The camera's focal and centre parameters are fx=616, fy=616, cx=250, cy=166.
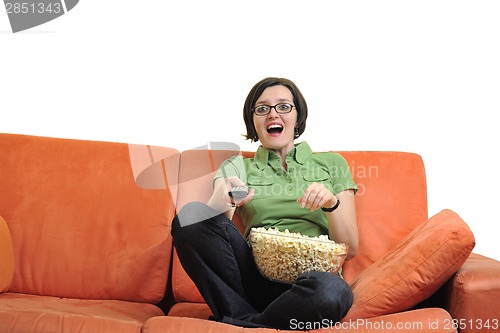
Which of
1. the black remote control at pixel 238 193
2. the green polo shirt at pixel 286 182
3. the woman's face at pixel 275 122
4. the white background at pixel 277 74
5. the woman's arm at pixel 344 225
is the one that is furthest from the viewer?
the white background at pixel 277 74

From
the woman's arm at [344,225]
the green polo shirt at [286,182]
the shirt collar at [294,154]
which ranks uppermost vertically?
the shirt collar at [294,154]

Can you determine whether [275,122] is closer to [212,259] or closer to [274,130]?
[274,130]

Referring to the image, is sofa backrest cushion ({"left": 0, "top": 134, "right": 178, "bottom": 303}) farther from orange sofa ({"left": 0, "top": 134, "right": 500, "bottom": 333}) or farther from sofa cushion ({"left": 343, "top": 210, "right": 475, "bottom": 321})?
sofa cushion ({"left": 343, "top": 210, "right": 475, "bottom": 321})

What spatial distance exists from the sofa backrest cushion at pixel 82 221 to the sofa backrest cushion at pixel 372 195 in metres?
0.09

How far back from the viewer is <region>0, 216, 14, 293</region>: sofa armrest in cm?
203

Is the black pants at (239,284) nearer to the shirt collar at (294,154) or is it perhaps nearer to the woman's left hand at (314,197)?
the woman's left hand at (314,197)

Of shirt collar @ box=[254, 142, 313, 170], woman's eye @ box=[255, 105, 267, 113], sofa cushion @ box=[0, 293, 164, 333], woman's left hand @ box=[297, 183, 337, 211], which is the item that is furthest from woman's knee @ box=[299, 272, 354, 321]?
woman's eye @ box=[255, 105, 267, 113]

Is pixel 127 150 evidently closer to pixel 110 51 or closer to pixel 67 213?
pixel 67 213

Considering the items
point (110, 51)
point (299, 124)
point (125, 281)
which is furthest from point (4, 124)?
point (299, 124)

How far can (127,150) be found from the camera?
2.29 m

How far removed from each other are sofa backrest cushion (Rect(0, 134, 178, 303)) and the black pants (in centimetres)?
48

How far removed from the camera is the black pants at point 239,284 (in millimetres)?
1546

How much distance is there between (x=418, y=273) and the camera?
1.59 meters

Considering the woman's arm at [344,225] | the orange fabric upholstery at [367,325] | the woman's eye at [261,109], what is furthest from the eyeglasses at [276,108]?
the orange fabric upholstery at [367,325]
